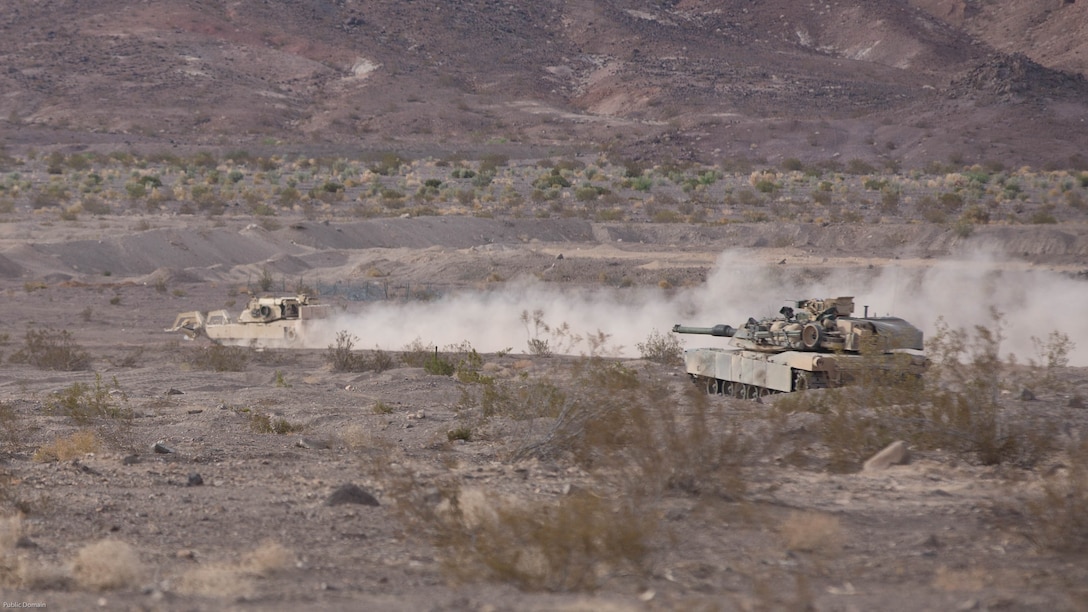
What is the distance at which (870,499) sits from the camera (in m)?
10.5

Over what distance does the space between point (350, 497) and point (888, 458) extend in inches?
205

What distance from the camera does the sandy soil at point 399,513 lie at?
757 centimetres

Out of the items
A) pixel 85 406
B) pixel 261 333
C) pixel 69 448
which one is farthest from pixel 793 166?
pixel 69 448

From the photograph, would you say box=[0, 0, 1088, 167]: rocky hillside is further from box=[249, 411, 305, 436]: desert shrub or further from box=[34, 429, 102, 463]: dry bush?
box=[34, 429, 102, 463]: dry bush

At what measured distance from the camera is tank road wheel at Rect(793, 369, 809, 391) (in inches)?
664

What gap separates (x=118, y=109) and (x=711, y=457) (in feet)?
274

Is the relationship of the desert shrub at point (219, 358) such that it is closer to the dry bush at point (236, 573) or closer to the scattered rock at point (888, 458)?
the scattered rock at point (888, 458)

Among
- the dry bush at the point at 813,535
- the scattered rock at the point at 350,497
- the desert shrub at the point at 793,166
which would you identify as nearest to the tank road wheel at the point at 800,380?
the dry bush at the point at 813,535

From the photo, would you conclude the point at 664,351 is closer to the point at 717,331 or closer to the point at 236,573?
the point at 717,331

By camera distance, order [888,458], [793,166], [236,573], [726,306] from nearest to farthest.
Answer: [236,573] < [888,458] < [726,306] < [793,166]

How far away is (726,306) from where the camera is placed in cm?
3106

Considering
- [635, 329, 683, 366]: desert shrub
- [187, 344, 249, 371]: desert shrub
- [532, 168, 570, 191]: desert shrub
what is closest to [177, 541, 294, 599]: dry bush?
[187, 344, 249, 371]: desert shrub

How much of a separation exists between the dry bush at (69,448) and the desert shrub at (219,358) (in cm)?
988

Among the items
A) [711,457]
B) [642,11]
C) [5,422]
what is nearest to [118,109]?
[642,11]
